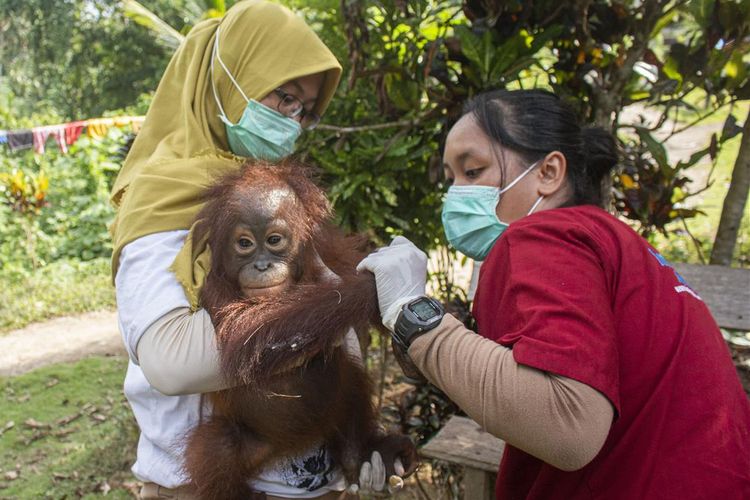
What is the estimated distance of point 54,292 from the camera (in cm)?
827

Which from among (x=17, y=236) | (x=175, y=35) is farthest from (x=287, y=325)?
(x=17, y=236)

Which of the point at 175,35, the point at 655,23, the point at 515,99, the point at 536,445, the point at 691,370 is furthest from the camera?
the point at 175,35

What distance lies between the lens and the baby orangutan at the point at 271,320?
1541 millimetres

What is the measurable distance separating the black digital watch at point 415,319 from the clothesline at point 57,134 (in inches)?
421

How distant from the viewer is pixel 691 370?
4.42 feet

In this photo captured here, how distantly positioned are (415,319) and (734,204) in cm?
279

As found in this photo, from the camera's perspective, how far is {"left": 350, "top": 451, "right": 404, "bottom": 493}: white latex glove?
5.96ft

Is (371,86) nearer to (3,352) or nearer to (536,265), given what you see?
(536,265)

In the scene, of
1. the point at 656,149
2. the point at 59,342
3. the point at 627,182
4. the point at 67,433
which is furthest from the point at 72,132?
the point at 656,149

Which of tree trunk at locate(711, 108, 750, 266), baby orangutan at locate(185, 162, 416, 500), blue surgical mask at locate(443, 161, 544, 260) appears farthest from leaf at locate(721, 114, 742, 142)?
baby orangutan at locate(185, 162, 416, 500)

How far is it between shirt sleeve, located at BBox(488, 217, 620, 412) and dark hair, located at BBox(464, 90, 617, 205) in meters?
0.33

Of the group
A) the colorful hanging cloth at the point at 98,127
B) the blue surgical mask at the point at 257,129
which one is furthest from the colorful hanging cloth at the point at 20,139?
the blue surgical mask at the point at 257,129

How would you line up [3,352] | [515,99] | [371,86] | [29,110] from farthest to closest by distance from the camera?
[29,110], [3,352], [371,86], [515,99]

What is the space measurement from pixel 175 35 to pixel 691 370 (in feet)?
18.2
